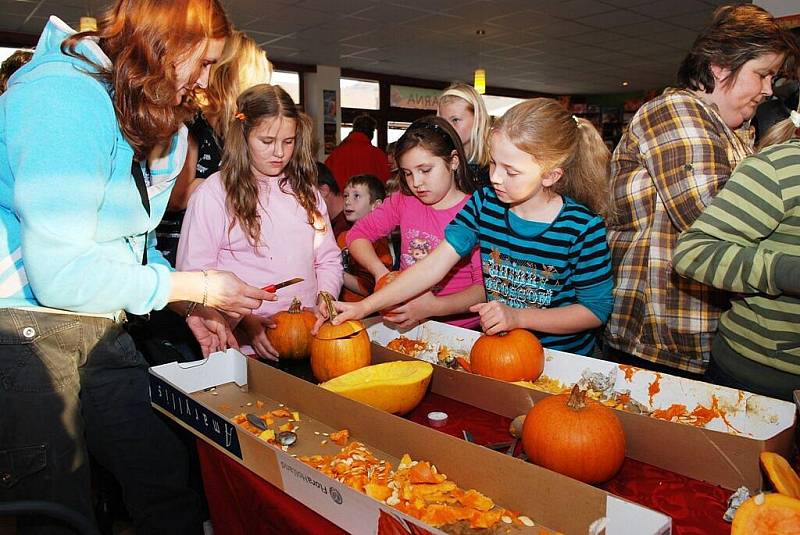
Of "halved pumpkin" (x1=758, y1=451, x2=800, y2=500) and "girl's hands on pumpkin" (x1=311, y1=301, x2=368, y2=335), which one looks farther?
"girl's hands on pumpkin" (x1=311, y1=301, x2=368, y2=335)

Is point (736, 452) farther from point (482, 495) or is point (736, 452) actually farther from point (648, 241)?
point (648, 241)

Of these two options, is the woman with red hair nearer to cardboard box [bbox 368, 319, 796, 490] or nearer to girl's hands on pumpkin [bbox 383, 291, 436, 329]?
girl's hands on pumpkin [bbox 383, 291, 436, 329]

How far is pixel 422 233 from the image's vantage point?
2.30 m

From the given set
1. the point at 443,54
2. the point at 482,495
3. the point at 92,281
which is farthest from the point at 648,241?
the point at 443,54

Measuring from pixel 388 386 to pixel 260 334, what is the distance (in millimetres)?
672

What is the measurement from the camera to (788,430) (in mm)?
988

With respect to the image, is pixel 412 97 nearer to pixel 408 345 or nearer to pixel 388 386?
pixel 408 345

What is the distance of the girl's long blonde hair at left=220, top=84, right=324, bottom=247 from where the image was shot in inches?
81.7

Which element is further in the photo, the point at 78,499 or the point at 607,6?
the point at 607,6

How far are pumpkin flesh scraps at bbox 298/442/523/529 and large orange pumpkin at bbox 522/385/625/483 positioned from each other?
0.53ft

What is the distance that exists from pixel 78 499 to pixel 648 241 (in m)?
1.61

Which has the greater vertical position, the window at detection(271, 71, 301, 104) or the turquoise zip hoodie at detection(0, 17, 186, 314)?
the window at detection(271, 71, 301, 104)

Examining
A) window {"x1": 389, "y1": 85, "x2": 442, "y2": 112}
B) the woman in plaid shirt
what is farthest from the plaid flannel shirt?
window {"x1": 389, "y1": 85, "x2": 442, "y2": 112}

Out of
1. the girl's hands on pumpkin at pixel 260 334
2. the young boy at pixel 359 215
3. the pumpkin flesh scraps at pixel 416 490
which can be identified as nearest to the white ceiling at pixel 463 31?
the young boy at pixel 359 215
